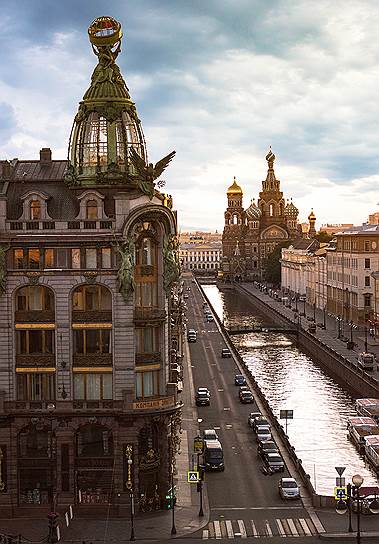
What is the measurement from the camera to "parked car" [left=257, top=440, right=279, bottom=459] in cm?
6981

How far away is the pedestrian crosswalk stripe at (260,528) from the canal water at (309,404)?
974 centimetres

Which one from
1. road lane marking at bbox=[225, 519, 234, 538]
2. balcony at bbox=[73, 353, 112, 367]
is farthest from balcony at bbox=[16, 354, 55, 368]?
road lane marking at bbox=[225, 519, 234, 538]

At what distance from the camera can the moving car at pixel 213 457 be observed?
66938mm

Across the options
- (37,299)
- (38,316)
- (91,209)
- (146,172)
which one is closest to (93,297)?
(37,299)

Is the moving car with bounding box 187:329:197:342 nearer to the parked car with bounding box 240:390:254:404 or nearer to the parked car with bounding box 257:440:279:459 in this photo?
the parked car with bounding box 240:390:254:404

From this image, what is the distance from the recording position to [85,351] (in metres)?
56.9

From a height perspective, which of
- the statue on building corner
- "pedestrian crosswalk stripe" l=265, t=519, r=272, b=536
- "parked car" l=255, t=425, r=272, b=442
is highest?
the statue on building corner

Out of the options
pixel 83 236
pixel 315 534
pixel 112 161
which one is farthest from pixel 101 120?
pixel 315 534

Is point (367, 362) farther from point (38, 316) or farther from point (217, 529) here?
point (38, 316)

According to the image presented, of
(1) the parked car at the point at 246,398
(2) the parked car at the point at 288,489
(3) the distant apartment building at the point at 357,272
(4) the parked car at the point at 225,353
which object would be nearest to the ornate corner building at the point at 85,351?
(2) the parked car at the point at 288,489

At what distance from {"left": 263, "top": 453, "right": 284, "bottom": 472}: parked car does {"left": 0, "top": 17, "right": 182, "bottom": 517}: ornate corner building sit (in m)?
10.6

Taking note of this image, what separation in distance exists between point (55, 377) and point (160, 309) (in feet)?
23.8

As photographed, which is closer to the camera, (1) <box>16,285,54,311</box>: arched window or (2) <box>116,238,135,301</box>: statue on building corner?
(2) <box>116,238,135,301</box>: statue on building corner

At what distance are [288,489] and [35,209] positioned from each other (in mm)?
22517
